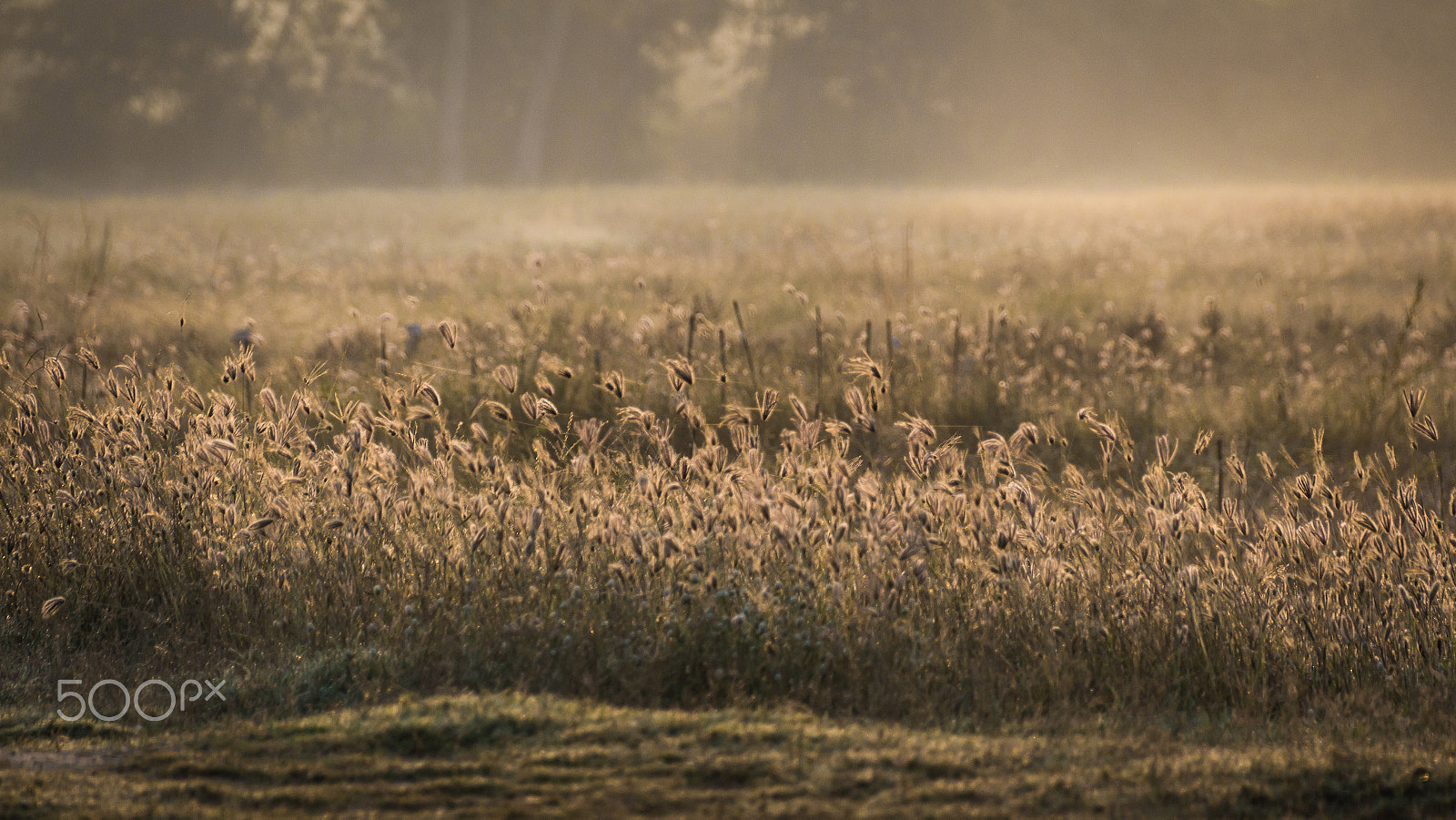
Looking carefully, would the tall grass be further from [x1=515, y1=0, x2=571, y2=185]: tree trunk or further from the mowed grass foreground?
[x1=515, y1=0, x2=571, y2=185]: tree trunk

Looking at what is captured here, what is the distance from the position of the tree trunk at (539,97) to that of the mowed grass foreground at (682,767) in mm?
41741

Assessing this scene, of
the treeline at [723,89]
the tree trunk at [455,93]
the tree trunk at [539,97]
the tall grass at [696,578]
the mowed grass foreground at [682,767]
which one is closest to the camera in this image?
the mowed grass foreground at [682,767]

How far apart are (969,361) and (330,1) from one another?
126 feet

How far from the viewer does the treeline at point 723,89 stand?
4031 centimetres

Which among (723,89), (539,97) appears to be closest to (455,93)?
(539,97)

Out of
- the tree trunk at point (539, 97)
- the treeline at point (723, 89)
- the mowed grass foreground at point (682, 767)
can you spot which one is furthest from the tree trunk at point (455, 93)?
the mowed grass foreground at point (682, 767)

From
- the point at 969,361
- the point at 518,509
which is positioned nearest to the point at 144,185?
the point at 969,361

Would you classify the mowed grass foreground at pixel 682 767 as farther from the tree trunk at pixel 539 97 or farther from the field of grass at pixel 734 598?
the tree trunk at pixel 539 97

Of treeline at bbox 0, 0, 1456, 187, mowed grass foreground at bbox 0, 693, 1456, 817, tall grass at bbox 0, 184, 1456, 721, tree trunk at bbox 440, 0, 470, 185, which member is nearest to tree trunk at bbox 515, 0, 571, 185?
treeline at bbox 0, 0, 1456, 187

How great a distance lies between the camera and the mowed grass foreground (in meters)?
2.61

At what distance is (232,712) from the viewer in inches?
132

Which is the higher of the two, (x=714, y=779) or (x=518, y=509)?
(x=518, y=509)

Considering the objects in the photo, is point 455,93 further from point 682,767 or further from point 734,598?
point 682,767

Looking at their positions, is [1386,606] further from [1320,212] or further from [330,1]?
[330,1]
